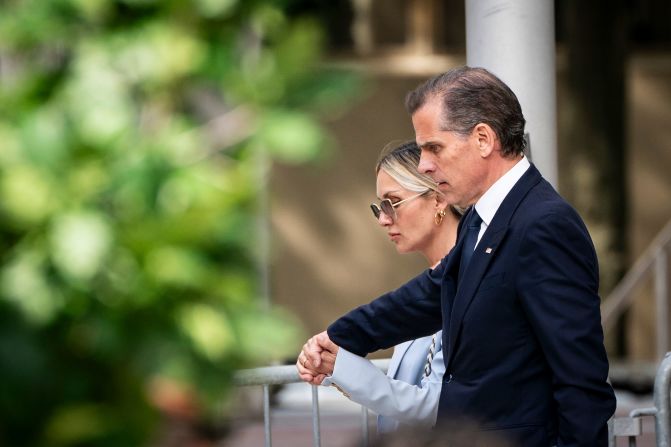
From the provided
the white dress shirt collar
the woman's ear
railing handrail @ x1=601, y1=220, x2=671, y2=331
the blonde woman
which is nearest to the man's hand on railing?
the blonde woman

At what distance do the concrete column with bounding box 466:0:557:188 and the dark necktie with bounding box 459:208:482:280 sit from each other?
884mm

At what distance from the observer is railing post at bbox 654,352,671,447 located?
11.1ft

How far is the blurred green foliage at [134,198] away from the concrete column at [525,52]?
8.75 ft

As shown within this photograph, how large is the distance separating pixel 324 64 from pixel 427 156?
1.84 metres

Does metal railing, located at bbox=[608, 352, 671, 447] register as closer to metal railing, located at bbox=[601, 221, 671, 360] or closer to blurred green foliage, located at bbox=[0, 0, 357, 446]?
blurred green foliage, located at bbox=[0, 0, 357, 446]

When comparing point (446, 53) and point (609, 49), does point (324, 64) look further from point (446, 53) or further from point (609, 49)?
point (446, 53)

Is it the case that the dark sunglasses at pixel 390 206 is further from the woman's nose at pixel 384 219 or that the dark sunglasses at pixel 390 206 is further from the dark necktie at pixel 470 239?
the dark necktie at pixel 470 239

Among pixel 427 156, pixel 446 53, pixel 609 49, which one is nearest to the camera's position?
pixel 427 156

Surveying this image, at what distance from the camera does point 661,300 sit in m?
8.62

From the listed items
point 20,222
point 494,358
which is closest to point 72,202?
point 20,222

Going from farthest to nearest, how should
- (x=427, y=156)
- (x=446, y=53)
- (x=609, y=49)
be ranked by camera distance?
(x=446, y=53) < (x=609, y=49) < (x=427, y=156)

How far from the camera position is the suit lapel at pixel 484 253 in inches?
109

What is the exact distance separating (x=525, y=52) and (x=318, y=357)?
44.7 inches

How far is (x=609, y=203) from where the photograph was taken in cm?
818
